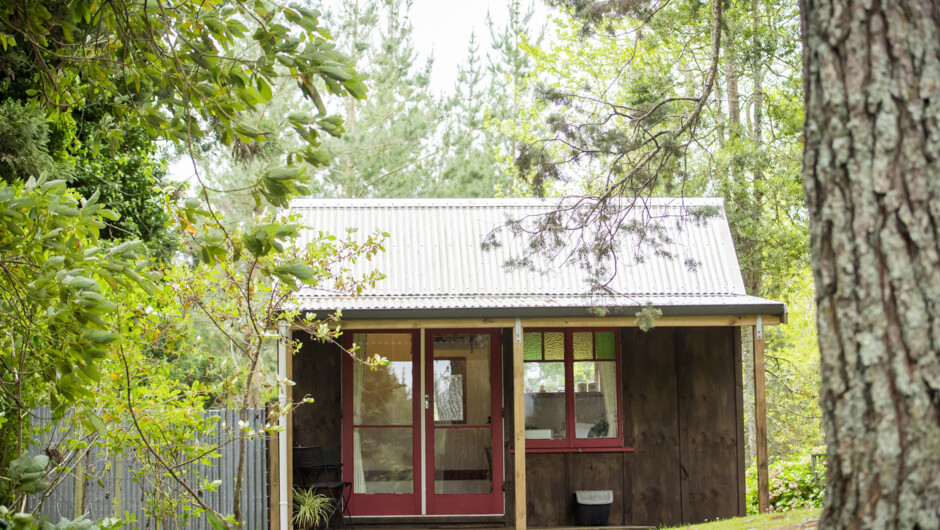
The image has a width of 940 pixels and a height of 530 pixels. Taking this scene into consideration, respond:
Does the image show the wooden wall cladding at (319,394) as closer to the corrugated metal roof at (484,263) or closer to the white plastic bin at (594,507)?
the corrugated metal roof at (484,263)

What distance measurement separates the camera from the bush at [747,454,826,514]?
1040cm

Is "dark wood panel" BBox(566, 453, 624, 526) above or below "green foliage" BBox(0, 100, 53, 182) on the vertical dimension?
below

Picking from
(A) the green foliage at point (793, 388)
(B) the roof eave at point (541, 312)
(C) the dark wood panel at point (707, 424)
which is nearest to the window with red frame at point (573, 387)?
(C) the dark wood panel at point (707, 424)

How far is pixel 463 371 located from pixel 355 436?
1357mm

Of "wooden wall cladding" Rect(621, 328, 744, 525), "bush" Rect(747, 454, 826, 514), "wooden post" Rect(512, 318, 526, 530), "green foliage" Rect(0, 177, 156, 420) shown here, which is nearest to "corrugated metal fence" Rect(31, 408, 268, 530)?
"wooden post" Rect(512, 318, 526, 530)

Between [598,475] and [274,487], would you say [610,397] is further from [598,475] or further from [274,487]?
[274,487]

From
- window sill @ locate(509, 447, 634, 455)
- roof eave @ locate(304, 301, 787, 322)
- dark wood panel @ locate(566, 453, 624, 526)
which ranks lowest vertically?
dark wood panel @ locate(566, 453, 624, 526)

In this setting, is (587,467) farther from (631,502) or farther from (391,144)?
(391,144)

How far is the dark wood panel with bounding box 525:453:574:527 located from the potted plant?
215 cm

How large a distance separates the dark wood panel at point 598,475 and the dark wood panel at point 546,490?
8 centimetres

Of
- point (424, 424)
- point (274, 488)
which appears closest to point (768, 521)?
point (424, 424)

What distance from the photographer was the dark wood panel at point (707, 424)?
31.3ft

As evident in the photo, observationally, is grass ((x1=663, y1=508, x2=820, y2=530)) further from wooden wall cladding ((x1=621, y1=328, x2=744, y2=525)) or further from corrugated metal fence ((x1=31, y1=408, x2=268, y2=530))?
corrugated metal fence ((x1=31, y1=408, x2=268, y2=530))

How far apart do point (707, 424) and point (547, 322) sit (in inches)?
98.9
